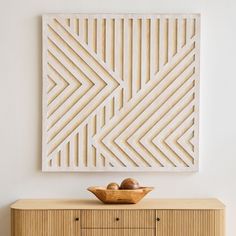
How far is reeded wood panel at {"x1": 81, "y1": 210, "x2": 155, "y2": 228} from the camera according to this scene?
11.7 ft

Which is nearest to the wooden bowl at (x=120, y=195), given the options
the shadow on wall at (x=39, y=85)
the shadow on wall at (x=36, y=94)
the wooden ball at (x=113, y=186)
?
the wooden ball at (x=113, y=186)

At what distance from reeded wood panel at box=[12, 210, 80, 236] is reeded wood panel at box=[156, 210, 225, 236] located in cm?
54

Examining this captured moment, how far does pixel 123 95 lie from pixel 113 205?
0.76 meters

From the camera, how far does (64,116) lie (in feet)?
12.9

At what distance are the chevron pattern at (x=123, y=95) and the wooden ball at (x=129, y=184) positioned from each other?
0.62 feet

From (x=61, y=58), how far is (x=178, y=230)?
55.1 inches

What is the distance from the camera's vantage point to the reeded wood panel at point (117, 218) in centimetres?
358

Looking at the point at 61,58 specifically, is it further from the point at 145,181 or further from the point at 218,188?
the point at 218,188

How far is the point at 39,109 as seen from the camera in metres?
3.94

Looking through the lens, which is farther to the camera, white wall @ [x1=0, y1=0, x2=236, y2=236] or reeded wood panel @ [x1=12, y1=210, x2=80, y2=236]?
white wall @ [x1=0, y1=0, x2=236, y2=236]

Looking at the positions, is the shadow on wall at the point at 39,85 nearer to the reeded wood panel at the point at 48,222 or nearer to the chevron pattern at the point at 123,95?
the chevron pattern at the point at 123,95

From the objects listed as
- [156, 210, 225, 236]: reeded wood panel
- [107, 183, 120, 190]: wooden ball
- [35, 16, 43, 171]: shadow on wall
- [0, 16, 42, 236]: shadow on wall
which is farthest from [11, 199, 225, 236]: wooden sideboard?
[35, 16, 43, 171]: shadow on wall

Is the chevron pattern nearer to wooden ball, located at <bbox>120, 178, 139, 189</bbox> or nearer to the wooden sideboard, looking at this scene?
wooden ball, located at <bbox>120, 178, 139, 189</bbox>

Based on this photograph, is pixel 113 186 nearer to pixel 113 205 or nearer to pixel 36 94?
pixel 113 205
